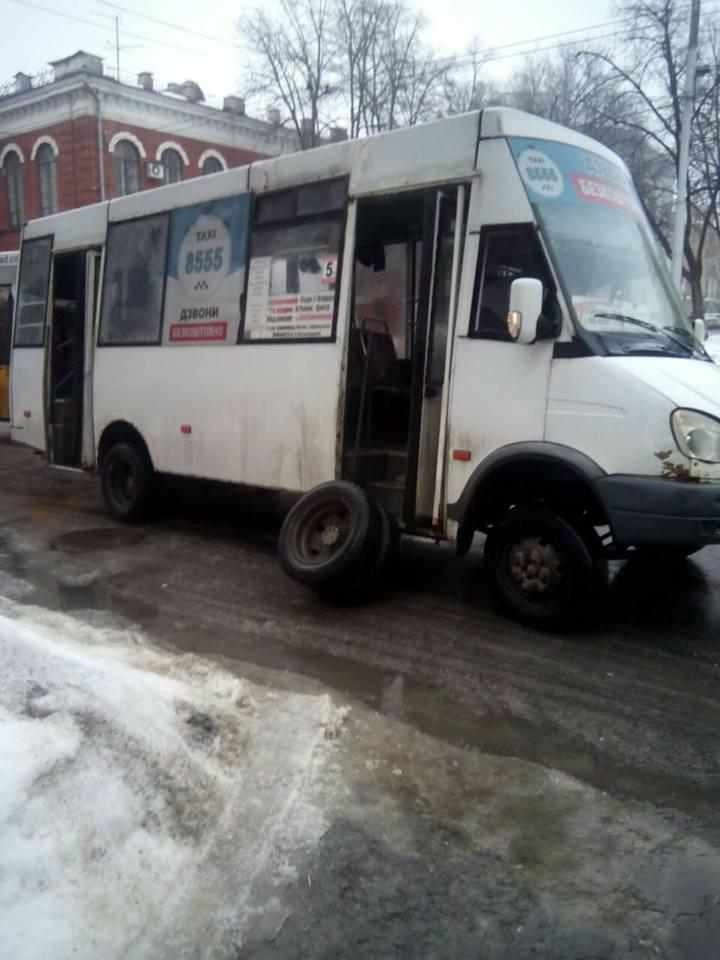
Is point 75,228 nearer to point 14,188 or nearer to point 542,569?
point 542,569

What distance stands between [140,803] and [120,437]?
5.78 meters

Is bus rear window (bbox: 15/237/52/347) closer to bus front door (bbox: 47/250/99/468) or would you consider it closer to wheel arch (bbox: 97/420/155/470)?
bus front door (bbox: 47/250/99/468)

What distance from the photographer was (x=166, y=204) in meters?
7.42

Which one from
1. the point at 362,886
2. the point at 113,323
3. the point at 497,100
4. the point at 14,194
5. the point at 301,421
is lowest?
the point at 362,886

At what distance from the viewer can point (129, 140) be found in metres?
31.1

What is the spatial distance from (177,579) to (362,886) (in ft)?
12.8

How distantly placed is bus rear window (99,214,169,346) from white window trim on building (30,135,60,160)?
26.9m

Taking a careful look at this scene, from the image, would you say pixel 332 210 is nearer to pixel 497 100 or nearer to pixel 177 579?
pixel 177 579

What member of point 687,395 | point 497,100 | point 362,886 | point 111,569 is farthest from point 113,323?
point 497,100

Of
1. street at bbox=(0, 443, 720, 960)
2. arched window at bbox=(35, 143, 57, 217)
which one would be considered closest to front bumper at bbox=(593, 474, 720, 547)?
street at bbox=(0, 443, 720, 960)

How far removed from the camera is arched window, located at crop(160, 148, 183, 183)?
32438 mm

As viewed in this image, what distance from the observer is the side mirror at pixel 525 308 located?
4605 mm

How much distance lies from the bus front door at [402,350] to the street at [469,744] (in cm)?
87

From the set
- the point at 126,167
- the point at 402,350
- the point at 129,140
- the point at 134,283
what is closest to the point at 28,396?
the point at 134,283
